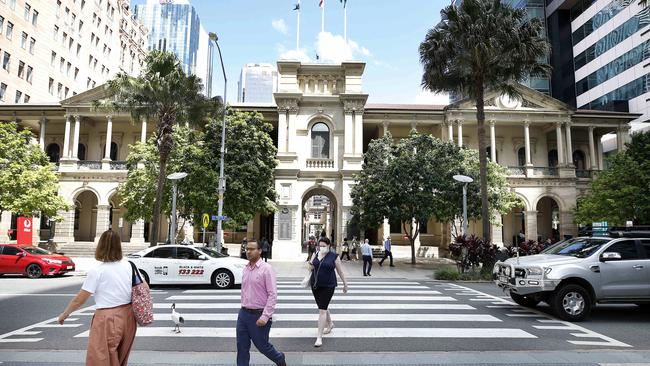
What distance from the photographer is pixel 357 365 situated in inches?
249

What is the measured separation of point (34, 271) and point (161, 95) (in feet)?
31.7

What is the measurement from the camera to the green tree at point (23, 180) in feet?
84.7

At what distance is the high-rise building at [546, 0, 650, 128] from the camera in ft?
136

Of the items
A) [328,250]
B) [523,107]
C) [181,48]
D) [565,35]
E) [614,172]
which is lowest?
[328,250]

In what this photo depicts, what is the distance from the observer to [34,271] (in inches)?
713

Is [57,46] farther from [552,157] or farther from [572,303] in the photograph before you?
[572,303]

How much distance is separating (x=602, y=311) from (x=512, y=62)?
1257cm

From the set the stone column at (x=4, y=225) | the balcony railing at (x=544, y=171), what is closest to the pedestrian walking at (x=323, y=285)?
the balcony railing at (x=544, y=171)

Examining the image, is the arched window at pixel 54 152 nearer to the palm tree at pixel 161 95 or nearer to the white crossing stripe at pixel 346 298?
the palm tree at pixel 161 95

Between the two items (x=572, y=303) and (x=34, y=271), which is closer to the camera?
(x=572, y=303)

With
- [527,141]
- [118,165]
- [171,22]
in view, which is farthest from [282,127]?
[171,22]

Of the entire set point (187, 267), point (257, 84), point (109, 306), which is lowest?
point (187, 267)

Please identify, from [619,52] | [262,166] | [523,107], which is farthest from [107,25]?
[619,52]

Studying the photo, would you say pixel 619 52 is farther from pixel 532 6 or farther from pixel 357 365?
pixel 357 365
